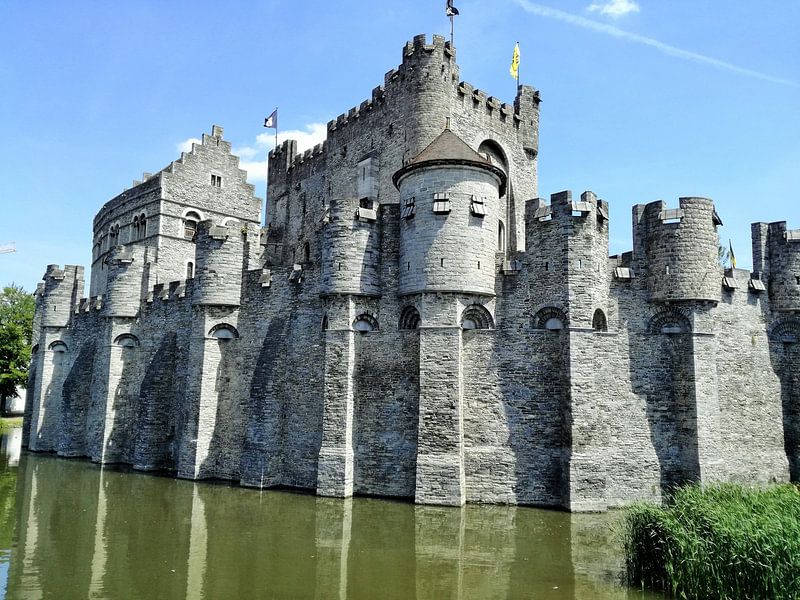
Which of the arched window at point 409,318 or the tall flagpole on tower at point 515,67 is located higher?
the tall flagpole on tower at point 515,67

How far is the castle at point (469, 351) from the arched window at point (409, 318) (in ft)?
0.21

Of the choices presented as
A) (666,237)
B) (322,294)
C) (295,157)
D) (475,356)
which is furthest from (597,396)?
(295,157)

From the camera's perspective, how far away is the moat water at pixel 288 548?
10977 mm

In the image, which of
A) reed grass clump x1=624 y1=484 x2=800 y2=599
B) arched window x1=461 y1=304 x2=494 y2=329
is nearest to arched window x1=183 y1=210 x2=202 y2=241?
arched window x1=461 y1=304 x2=494 y2=329

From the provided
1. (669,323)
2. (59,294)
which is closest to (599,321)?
(669,323)

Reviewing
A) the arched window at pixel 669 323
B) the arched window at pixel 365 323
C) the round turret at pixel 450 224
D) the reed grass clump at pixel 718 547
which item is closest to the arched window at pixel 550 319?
the round turret at pixel 450 224

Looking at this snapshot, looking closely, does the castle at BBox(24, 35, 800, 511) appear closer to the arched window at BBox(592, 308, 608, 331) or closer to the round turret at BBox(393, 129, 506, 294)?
the round turret at BBox(393, 129, 506, 294)

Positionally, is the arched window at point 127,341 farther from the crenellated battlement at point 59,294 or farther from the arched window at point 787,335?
the arched window at point 787,335

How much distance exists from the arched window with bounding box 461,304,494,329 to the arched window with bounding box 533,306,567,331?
55.7 inches

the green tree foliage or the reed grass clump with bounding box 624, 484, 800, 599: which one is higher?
the green tree foliage

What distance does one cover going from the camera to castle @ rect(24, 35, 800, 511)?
18094 mm

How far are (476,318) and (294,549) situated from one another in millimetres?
9051

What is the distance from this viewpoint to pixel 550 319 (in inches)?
736

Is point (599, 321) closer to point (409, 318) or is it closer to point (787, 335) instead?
point (409, 318)
